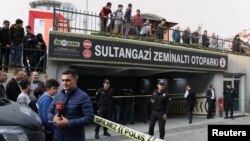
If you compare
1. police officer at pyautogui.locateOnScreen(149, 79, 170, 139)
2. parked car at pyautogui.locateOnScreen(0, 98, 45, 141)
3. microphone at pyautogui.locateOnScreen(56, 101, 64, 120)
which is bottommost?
police officer at pyautogui.locateOnScreen(149, 79, 170, 139)

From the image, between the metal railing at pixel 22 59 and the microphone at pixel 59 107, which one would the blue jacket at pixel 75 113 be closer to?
the microphone at pixel 59 107

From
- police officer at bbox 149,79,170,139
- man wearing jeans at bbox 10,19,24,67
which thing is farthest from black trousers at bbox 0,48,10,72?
police officer at bbox 149,79,170,139

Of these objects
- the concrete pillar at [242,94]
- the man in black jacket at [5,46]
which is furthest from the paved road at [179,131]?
the concrete pillar at [242,94]

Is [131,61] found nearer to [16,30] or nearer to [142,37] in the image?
[142,37]

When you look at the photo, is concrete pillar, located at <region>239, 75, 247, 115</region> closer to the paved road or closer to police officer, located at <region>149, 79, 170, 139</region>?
the paved road

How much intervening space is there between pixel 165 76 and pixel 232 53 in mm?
3977

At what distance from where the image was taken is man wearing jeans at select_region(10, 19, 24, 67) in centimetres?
1003

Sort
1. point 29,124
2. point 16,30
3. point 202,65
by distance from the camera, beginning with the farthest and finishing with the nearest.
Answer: point 202,65, point 16,30, point 29,124

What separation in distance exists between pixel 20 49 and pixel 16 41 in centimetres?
26

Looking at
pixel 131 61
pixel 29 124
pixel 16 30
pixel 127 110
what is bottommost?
pixel 127 110

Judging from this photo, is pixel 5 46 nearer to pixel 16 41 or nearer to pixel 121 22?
pixel 16 41

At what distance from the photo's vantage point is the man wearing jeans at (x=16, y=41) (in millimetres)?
10031

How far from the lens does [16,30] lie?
10.0 meters

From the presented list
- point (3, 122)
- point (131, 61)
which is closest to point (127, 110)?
point (131, 61)
